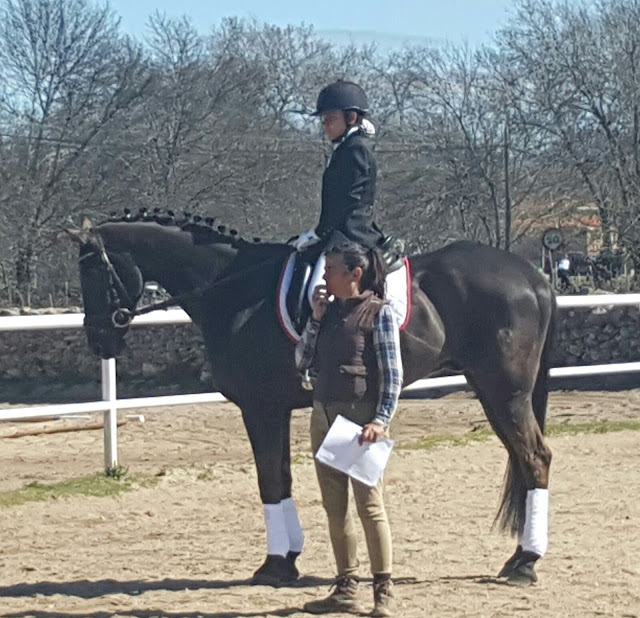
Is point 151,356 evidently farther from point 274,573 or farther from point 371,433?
point 371,433

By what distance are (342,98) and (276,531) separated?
7.76 feet

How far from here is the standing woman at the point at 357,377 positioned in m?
5.23

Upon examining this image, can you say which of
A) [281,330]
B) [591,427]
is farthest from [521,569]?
[591,427]

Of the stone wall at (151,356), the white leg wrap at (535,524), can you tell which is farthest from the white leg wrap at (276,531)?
the stone wall at (151,356)

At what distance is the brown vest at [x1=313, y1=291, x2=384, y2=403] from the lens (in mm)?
5234

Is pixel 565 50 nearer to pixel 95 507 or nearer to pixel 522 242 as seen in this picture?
pixel 522 242

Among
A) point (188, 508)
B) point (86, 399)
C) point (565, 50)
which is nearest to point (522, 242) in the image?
point (565, 50)

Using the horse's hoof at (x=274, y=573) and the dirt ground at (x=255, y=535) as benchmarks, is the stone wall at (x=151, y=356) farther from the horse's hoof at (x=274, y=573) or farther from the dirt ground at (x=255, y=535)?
the horse's hoof at (x=274, y=573)

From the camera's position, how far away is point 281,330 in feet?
20.8

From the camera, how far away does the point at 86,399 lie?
19.8 metres

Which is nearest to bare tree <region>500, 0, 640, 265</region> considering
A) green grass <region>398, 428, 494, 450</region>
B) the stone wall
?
the stone wall

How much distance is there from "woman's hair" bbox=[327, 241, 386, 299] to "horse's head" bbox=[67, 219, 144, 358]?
1.71m

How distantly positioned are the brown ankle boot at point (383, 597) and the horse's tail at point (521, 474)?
4.35ft

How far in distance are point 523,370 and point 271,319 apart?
4.75 feet
